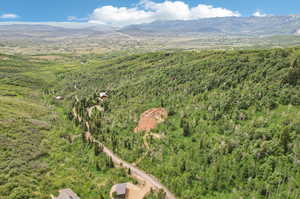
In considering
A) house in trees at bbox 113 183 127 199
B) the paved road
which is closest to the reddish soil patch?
the paved road

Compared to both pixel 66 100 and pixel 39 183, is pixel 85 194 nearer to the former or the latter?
pixel 39 183

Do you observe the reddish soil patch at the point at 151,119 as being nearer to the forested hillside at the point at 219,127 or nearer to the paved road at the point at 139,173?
the forested hillside at the point at 219,127

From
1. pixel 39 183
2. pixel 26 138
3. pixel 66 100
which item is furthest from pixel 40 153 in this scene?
pixel 66 100

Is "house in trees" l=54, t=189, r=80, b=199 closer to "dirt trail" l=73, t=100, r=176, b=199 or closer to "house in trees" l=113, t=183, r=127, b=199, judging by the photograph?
"house in trees" l=113, t=183, r=127, b=199

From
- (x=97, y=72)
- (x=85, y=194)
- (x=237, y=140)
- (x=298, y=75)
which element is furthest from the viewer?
(x=97, y=72)

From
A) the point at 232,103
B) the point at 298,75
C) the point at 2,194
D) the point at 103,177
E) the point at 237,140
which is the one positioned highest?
the point at 298,75

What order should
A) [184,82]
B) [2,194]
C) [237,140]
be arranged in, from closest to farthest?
[2,194]
[237,140]
[184,82]
